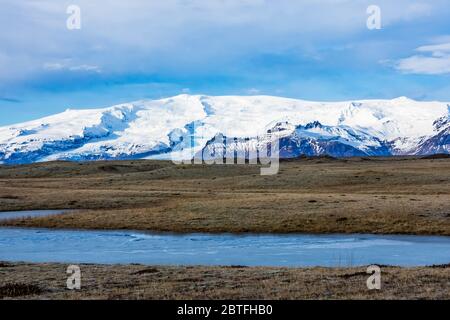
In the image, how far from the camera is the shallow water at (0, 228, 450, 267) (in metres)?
Result: 41.2

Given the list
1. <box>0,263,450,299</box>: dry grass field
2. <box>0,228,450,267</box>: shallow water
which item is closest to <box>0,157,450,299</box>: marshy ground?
<box>0,263,450,299</box>: dry grass field

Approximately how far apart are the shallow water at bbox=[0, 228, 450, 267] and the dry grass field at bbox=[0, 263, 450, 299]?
775cm

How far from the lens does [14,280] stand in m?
29.5

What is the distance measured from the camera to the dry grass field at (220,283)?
80.9 feet

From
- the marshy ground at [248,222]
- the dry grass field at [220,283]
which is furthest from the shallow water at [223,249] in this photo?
the dry grass field at [220,283]

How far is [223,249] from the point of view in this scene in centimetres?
4731

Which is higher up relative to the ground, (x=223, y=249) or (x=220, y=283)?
(x=220, y=283)

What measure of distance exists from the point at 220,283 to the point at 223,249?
19.2 m

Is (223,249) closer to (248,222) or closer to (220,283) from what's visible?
(248,222)

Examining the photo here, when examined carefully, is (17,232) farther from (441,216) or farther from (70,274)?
(441,216)

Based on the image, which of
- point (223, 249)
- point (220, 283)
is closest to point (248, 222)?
point (223, 249)

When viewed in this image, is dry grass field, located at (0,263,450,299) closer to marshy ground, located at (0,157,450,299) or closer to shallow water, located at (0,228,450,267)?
marshy ground, located at (0,157,450,299)

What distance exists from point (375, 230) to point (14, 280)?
3626 cm
